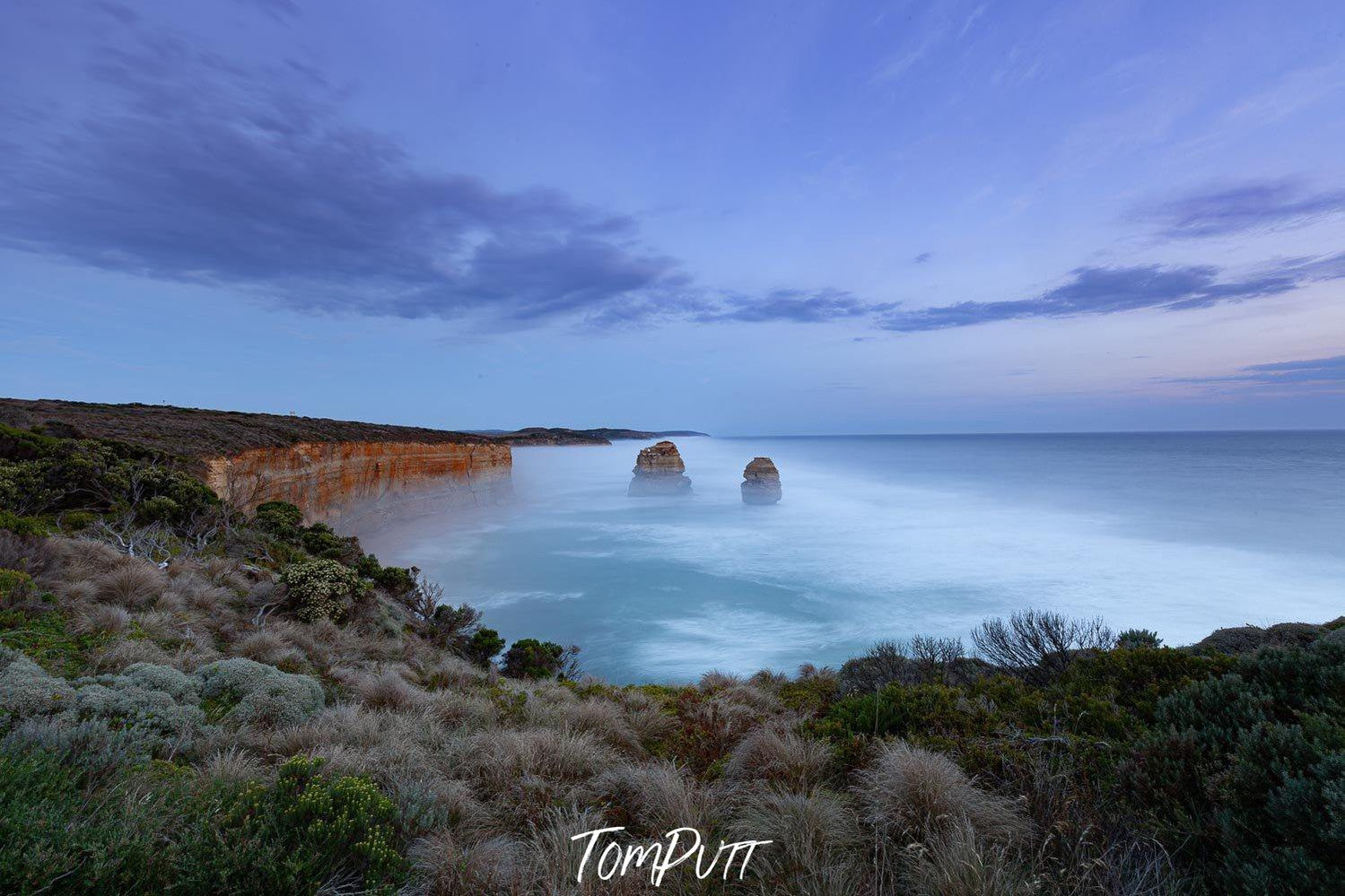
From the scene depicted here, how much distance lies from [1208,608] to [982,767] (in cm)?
2976

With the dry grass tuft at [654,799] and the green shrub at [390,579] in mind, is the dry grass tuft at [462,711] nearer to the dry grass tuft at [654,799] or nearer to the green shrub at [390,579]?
the dry grass tuft at [654,799]

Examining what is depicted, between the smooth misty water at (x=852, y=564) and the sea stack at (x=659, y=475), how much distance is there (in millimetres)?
1672

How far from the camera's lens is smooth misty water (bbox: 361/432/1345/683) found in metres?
22.2

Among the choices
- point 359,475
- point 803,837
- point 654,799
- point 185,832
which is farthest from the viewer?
point 359,475

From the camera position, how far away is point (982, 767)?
4.45 meters

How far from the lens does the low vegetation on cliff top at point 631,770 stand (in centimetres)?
291

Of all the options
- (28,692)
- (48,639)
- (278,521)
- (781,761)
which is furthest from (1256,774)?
(278,521)

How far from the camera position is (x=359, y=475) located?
3388cm

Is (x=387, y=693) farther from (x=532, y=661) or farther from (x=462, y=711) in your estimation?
(x=532, y=661)

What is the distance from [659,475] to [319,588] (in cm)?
4785

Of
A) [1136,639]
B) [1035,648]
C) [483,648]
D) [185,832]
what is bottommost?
[483,648]

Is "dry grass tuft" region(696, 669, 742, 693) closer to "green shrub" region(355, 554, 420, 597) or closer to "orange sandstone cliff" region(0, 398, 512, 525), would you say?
"green shrub" region(355, 554, 420, 597)

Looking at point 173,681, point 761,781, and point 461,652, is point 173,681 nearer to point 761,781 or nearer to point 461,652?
point 761,781

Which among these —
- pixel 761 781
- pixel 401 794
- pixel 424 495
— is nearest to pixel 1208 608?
pixel 761 781
